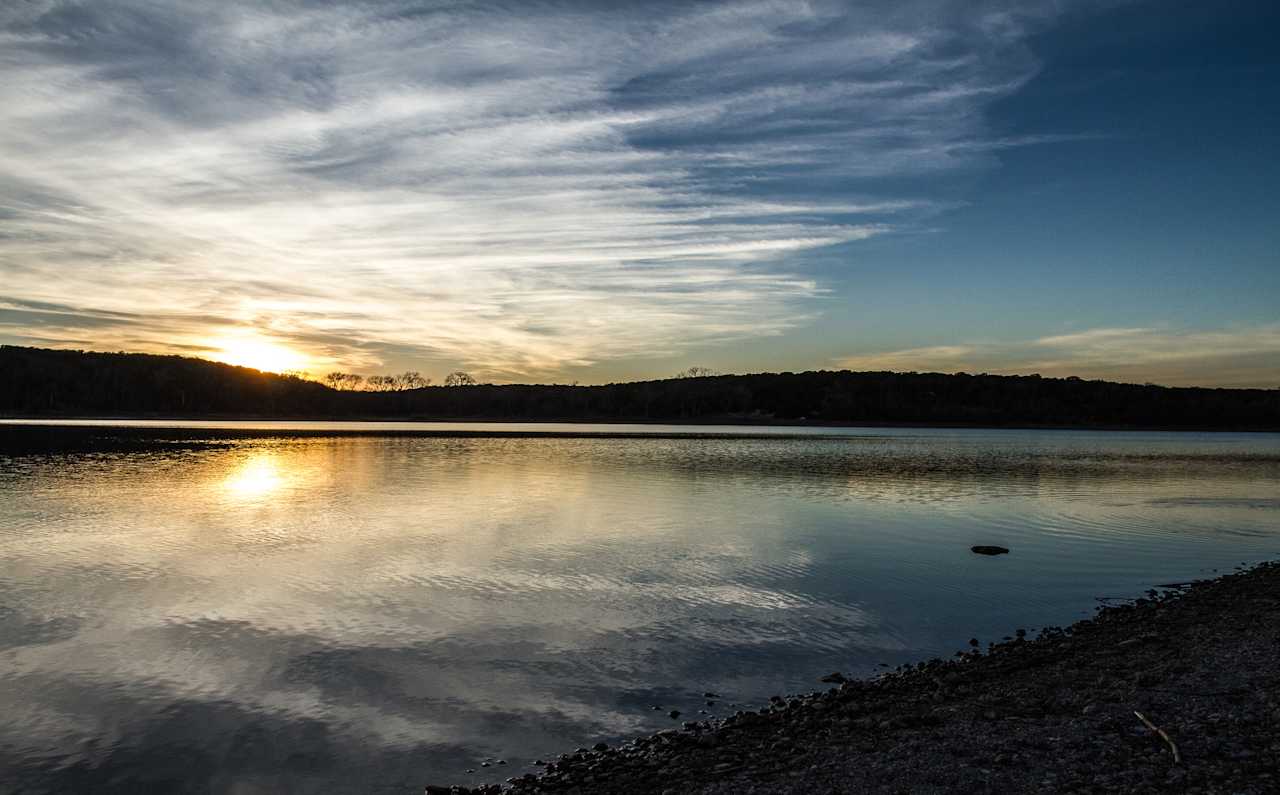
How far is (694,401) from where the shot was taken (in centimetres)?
18900

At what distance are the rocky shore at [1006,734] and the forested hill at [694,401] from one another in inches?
6711

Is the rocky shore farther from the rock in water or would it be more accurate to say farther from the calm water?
the rock in water

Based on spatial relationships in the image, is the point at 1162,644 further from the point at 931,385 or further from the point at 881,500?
the point at 931,385

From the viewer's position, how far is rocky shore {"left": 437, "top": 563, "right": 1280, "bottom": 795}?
7.72m

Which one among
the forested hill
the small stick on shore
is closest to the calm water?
the small stick on shore

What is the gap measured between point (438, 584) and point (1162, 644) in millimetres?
13750

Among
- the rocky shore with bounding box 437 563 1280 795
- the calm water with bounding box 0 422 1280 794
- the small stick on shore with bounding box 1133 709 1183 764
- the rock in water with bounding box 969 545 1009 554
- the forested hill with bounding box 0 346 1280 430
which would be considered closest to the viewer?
the rocky shore with bounding box 437 563 1280 795

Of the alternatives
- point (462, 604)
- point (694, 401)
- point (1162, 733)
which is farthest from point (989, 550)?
point (694, 401)

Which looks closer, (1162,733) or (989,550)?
(1162,733)

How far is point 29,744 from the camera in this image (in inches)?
375

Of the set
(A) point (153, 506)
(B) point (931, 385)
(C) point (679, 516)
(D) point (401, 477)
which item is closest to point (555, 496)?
(C) point (679, 516)

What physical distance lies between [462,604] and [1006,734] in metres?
10.7

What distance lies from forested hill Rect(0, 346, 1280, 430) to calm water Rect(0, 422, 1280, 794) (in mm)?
144503

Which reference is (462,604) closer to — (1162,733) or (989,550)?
(1162,733)
